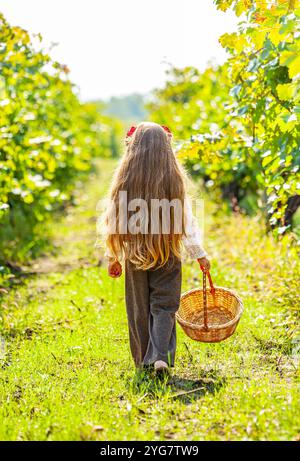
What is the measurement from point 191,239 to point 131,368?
2.84ft

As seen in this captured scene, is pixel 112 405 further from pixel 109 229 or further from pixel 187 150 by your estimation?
pixel 187 150

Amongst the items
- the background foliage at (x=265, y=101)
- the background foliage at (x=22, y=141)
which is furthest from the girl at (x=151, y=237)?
the background foliage at (x=22, y=141)

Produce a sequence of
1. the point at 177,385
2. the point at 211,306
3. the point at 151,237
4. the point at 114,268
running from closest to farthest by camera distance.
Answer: the point at 177,385 → the point at 151,237 → the point at 114,268 → the point at 211,306

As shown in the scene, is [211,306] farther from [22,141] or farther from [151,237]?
[22,141]

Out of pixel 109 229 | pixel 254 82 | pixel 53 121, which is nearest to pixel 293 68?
pixel 109 229

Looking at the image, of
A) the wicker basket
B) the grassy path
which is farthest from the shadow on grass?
the wicker basket

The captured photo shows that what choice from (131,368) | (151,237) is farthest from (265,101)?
(131,368)

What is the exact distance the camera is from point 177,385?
341cm

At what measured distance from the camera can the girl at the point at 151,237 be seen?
3.53 meters

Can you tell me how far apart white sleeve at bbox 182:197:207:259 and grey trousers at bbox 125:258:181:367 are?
0.11m

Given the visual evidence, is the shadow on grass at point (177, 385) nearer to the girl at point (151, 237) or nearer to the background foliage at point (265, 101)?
the girl at point (151, 237)

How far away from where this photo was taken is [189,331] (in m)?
3.65

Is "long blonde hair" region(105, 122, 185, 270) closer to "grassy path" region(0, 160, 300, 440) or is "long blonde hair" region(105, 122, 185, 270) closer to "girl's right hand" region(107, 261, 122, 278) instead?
"girl's right hand" region(107, 261, 122, 278)
